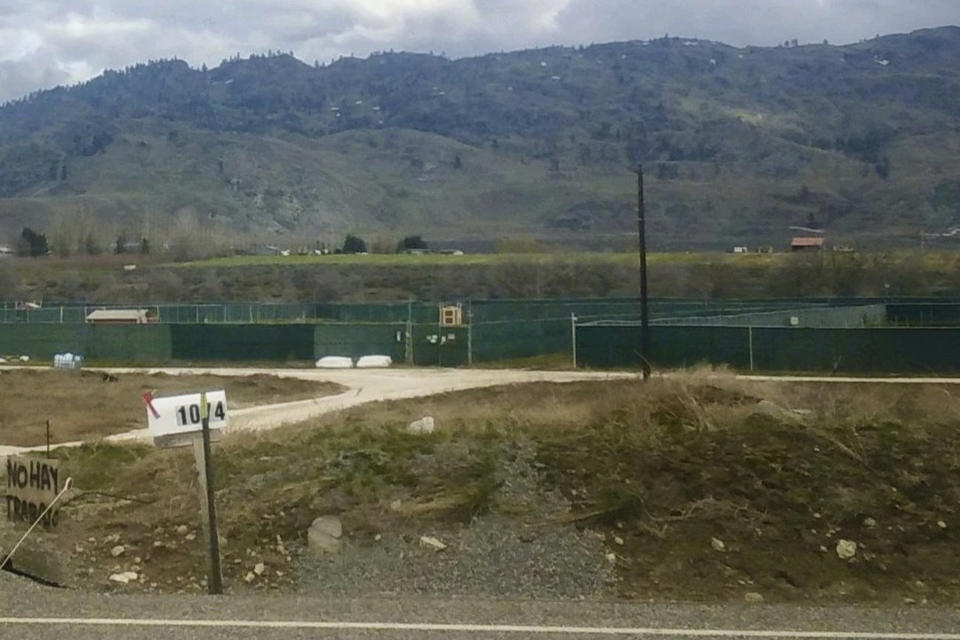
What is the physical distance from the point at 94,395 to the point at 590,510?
2825cm

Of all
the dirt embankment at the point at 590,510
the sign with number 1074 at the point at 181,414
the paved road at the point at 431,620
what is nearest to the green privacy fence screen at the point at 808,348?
the dirt embankment at the point at 590,510

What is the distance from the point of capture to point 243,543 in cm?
1354

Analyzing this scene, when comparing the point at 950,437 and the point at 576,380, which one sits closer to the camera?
the point at 950,437

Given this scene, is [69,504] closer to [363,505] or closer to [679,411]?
[363,505]

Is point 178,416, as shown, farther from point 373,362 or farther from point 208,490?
point 373,362

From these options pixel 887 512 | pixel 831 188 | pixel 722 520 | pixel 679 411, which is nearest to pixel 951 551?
pixel 887 512

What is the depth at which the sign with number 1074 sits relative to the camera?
1116 centimetres

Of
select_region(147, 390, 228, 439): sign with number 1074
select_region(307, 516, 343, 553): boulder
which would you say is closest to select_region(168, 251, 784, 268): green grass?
select_region(307, 516, 343, 553): boulder

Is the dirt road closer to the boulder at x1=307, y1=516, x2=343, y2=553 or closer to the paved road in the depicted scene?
the boulder at x1=307, y1=516, x2=343, y2=553

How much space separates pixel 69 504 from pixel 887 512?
31.9 feet

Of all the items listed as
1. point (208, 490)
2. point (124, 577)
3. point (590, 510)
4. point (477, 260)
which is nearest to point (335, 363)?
point (590, 510)

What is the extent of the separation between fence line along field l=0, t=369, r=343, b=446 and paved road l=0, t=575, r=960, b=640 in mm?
18983

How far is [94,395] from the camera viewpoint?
38844 mm

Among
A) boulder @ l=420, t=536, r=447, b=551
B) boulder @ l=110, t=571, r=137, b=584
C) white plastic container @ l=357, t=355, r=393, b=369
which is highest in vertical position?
boulder @ l=420, t=536, r=447, b=551
